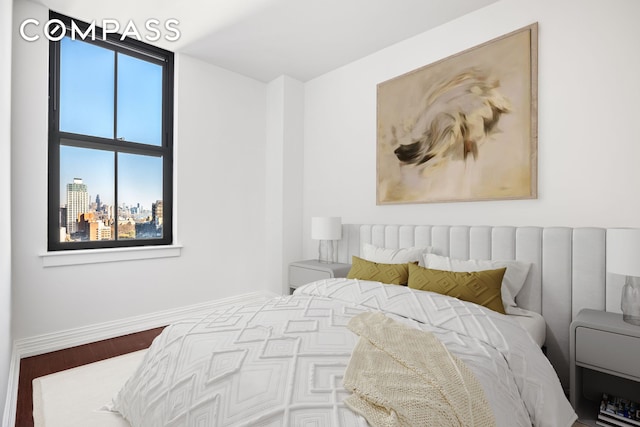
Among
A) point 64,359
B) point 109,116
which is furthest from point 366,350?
point 109,116

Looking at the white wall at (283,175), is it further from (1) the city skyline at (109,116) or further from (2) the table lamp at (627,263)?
(2) the table lamp at (627,263)

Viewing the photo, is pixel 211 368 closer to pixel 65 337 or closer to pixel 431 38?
pixel 65 337

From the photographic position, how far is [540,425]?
1373 mm

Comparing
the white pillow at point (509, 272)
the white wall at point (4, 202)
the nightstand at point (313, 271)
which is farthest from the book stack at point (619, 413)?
the white wall at point (4, 202)

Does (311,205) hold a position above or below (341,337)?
above

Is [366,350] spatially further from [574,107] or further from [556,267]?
[574,107]

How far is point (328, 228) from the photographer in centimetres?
333

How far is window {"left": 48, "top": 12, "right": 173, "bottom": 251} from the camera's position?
2.87 meters

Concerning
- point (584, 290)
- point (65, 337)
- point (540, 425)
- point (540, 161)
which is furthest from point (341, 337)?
point (65, 337)

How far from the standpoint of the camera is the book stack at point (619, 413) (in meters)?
1.69

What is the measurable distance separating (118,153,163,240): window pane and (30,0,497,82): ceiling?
124 centimetres

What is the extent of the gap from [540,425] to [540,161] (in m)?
1.70

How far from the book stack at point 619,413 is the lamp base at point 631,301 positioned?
0.49 meters

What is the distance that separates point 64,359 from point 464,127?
12.0ft
